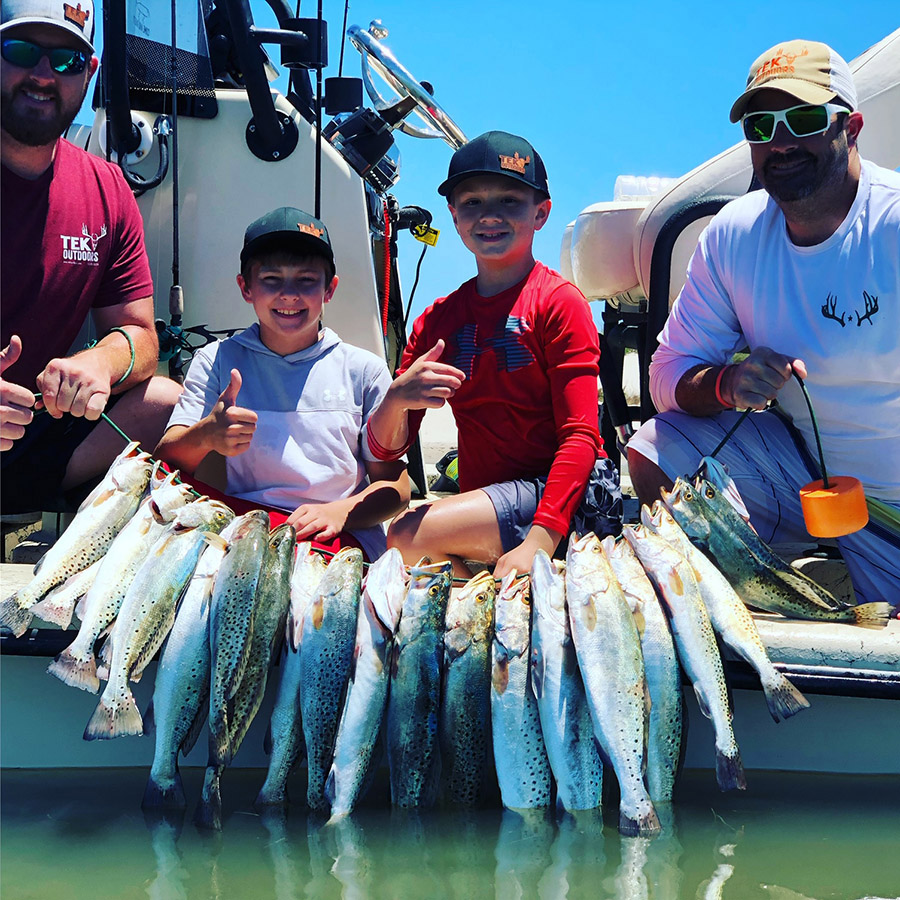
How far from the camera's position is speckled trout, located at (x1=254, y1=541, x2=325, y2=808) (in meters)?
2.54

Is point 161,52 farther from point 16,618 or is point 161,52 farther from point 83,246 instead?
point 16,618

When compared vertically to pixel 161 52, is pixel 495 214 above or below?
below

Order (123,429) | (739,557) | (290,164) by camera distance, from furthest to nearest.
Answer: (290,164), (123,429), (739,557)

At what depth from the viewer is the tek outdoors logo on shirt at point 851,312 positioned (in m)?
3.19

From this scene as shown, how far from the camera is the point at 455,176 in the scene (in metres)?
3.41

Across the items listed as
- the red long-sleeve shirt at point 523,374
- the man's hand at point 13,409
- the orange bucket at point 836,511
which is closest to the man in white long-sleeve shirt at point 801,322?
the orange bucket at point 836,511

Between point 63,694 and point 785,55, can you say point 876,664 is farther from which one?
point 63,694

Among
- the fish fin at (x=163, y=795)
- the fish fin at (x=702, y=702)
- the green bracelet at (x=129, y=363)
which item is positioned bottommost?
the fish fin at (x=163, y=795)

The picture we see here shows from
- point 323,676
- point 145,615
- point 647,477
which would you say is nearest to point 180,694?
point 145,615

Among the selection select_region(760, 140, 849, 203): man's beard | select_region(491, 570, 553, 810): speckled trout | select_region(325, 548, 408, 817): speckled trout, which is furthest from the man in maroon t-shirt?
select_region(760, 140, 849, 203): man's beard

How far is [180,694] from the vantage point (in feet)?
8.30

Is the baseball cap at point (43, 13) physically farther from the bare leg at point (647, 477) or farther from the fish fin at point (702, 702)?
the fish fin at point (702, 702)

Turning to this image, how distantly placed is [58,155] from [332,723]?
8.02ft

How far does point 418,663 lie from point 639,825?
67cm
